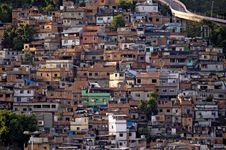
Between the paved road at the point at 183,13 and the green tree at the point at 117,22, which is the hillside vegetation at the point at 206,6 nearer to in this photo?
the paved road at the point at 183,13

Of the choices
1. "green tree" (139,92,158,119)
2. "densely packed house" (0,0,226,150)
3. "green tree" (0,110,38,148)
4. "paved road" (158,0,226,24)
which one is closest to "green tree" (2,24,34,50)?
"densely packed house" (0,0,226,150)

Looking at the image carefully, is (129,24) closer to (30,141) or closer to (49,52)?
(49,52)

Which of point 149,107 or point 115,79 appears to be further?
point 115,79

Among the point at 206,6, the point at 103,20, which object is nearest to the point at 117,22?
the point at 103,20

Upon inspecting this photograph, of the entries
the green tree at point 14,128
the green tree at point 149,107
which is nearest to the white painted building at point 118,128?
the green tree at point 149,107

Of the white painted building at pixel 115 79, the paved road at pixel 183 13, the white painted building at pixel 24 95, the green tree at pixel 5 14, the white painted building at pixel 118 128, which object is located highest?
the green tree at pixel 5 14


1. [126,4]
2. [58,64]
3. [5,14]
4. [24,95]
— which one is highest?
[126,4]

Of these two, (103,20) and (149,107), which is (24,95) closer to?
(149,107)
